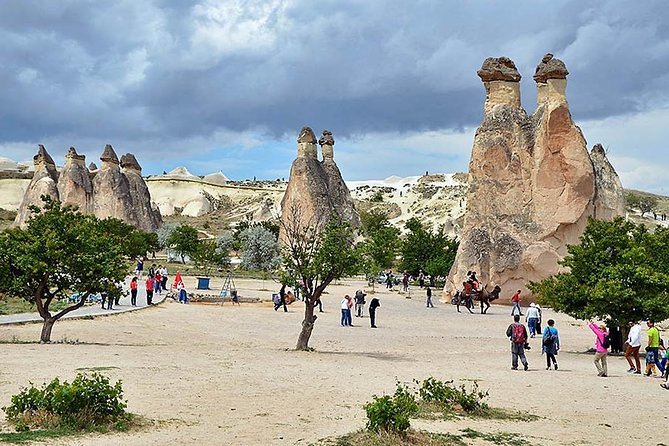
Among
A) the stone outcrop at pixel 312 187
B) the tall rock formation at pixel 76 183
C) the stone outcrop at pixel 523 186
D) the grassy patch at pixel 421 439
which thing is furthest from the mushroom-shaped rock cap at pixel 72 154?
the grassy patch at pixel 421 439

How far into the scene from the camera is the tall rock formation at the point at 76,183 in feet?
220

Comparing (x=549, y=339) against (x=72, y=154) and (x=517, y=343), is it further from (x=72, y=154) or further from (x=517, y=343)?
(x=72, y=154)

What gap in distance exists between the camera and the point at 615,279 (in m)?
18.5

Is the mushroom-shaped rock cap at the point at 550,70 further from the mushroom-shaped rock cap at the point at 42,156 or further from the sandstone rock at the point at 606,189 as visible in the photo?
the mushroom-shaped rock cap at the point at 42,156

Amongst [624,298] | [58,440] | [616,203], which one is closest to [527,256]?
[616,203]

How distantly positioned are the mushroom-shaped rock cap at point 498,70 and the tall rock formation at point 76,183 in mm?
43162

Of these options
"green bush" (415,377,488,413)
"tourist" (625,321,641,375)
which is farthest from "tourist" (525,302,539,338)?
"green bush" (415,377,488,413)

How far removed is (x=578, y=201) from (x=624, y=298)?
2013 cm

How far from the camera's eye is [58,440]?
300 inches

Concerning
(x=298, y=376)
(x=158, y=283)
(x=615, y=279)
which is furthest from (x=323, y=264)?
(x=158, y=283)

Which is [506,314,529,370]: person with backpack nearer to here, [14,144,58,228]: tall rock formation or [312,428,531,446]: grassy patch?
[312,428,531,446]: grassy patch

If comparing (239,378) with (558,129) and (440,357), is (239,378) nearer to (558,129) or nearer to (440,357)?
(440,357)

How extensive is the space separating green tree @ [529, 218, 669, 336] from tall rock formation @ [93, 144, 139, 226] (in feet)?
183

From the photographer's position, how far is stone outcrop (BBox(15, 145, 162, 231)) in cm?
6744
